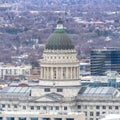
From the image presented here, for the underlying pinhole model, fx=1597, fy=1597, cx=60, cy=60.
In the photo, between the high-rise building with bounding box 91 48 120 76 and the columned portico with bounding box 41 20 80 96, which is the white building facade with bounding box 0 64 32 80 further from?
the columned portico with bounding box 41 20 80 96

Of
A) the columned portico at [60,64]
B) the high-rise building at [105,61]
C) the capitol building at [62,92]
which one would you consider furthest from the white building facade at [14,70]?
the columned portico at [60,64]

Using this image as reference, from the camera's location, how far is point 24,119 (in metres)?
78.4

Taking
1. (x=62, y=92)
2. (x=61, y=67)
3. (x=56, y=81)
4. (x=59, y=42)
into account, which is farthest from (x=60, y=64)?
(x=62, y=92)

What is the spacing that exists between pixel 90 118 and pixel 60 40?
15.8ft

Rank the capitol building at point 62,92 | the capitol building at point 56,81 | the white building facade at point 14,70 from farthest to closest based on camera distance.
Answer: the white building facade at point 14,70
the capitol building at point 56,81
the capitol building at point 62,92

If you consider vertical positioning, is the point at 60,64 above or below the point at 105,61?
above

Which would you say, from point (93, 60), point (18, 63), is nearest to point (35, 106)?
point (93, 60)

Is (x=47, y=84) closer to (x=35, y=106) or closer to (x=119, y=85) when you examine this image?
(x=35, y=106)

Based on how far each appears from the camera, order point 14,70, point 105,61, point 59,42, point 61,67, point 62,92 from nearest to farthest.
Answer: point 61,67, point 59,42, point 62,92, point 105,61, point 14,70

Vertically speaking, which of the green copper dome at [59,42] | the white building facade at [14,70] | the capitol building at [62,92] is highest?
the green copper dome at [59,42]

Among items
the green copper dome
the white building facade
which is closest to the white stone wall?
the green copper dome

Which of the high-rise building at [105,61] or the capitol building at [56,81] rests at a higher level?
the capitol building at [56,81]

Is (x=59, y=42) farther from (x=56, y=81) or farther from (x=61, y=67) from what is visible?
(x=56, y=81)

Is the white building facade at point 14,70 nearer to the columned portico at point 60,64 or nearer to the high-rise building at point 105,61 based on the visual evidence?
the high-rise building at point 105,61
